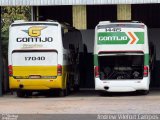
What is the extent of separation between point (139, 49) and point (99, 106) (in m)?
4.67

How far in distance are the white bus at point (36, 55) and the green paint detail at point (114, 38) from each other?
1.69m

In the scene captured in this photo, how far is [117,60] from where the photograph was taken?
921 inches

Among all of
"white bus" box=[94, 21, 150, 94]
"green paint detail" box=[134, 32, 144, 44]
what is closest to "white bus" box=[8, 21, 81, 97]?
"white bus" box=[94, 21, 150, 94]

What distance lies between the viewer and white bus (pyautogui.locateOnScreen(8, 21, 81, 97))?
2173cm

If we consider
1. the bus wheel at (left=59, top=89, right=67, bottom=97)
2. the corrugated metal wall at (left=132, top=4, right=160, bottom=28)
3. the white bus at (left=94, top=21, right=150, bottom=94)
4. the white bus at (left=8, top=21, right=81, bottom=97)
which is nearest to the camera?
the white bus at (left=8, top=21, right=81, bottom=97)

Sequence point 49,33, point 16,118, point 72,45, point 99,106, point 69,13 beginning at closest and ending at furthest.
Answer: point 16,118, point 99,106, point 49,33, point 72,45, point 69,13

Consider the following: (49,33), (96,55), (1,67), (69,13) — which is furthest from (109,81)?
(69,13)

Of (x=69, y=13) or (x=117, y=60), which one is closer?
(x=117, y=60)

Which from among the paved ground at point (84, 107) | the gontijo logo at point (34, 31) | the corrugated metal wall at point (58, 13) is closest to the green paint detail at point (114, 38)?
the gontijo logo at point (34, 31)

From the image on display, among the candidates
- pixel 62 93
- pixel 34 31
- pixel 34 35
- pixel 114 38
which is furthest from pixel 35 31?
pixel 114 38

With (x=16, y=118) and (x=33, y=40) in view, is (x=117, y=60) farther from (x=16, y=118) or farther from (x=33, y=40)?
(x=16, y=118)

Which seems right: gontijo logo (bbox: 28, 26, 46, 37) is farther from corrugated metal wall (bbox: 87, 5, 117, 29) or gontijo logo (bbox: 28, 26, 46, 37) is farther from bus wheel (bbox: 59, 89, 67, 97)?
corrugated metal wall (bbox: 87, 5, 117, 29)

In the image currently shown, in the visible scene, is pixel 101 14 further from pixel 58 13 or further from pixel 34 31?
pixel 34 31

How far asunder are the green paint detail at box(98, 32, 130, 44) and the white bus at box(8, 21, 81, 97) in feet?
5.56
